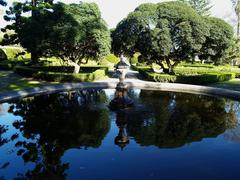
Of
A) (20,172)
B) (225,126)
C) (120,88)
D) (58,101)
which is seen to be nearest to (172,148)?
(225,126)

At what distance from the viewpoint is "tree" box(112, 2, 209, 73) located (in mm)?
23625

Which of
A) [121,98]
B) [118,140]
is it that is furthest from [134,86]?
[118,140]

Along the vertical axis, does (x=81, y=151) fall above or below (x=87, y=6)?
below

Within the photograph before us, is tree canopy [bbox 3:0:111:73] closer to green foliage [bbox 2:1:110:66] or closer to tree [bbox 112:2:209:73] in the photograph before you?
green foliage [bbox 2:1:110:66]

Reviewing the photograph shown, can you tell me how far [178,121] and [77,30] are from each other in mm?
13211

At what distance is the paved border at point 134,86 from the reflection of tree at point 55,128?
38.8 inches

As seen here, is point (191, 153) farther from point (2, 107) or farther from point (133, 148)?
→ point (2, 107)

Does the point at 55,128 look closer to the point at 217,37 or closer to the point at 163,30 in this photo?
the point at 163,30

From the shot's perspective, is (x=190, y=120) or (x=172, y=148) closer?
(x=172, y=148)

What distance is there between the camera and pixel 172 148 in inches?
393

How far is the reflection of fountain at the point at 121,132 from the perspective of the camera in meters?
10.5

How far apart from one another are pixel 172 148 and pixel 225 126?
436cm

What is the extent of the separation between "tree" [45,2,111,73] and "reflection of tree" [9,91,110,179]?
22.1ft

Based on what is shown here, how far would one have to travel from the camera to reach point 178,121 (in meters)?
→ 13.4
